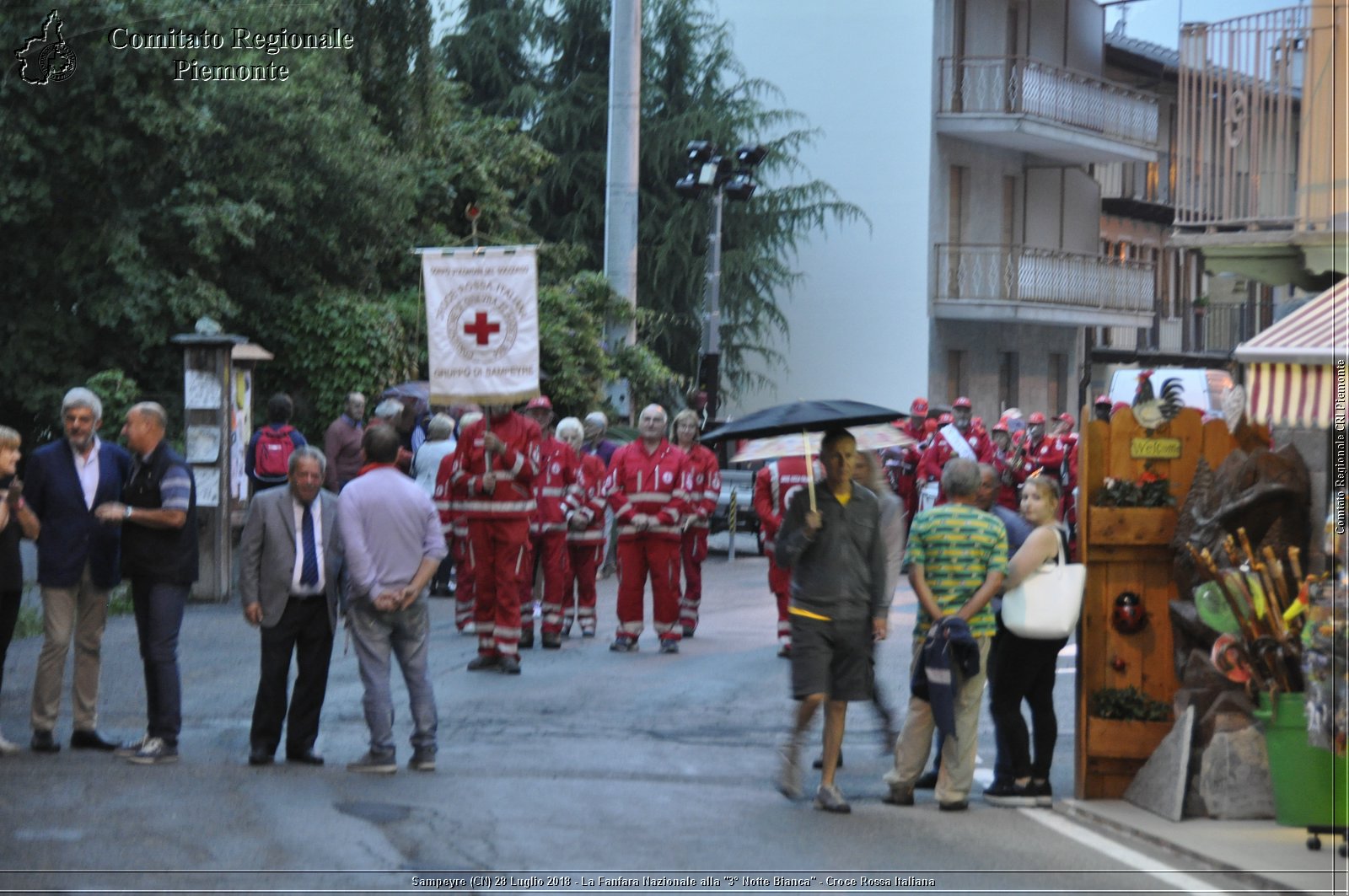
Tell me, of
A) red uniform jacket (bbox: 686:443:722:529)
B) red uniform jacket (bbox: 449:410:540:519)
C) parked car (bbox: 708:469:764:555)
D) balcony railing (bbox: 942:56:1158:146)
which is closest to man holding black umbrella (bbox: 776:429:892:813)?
red uniform jacket (bbox: 449:410:540:519)

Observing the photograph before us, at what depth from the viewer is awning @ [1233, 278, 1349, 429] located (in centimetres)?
796

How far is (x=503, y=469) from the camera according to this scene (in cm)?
1303

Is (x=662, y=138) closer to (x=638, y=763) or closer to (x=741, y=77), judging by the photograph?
(x=741, y=77)

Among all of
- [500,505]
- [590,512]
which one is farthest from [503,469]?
[590,512]

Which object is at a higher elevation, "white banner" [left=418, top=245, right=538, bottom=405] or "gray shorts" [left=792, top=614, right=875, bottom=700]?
"white banner" [left=418, top=245, right=538, bottom=405]

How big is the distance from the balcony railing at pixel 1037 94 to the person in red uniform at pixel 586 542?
A: 2328 centimetres

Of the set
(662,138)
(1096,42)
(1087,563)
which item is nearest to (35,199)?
(1087,563)

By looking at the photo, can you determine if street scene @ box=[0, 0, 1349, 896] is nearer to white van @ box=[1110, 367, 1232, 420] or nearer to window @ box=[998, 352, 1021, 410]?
white van @ box=[1110, 367, 1232, 420]

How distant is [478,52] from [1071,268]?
13.5 metres

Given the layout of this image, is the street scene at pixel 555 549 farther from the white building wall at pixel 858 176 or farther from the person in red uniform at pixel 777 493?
the white building wall at pixel 858 176

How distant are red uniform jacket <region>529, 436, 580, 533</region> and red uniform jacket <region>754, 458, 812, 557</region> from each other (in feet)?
6.22

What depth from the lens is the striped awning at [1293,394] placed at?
7.96m

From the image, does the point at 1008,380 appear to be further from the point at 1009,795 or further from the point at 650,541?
the point at 1009,795

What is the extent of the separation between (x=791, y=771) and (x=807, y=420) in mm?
1758
